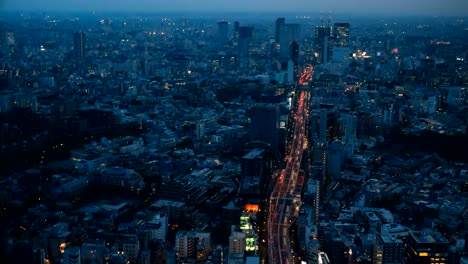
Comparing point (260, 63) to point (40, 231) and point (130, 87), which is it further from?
point (40, 231)

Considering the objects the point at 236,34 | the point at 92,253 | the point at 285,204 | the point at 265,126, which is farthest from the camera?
the point at 236,34

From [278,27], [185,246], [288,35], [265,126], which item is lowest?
[185,246]

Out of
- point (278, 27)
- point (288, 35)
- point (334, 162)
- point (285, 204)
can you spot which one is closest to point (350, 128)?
point (334, 162)

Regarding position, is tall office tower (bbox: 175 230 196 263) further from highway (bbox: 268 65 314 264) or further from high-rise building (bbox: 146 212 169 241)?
highway (bbox: 268 65 314 264)

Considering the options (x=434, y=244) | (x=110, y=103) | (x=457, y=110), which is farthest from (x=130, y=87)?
(x=434, y=244)

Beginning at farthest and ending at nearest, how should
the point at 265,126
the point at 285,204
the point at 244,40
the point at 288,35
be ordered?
the point at 288,35
the point at 244,40
the point at 265,126
the point at 285,204

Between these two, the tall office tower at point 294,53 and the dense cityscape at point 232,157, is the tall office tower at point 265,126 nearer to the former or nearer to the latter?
the dense cityscape at point 232,157

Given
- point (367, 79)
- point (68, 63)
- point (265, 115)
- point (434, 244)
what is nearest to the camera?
point (434, 244)

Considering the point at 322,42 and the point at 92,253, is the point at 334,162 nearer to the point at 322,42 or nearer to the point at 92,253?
the point at 92,253
